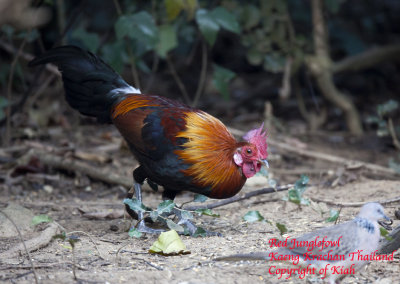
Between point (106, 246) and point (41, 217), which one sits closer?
point (41, 217)

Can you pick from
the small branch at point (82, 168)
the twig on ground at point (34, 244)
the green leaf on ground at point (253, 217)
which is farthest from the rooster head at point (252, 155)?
the small branch at point (82, 168)

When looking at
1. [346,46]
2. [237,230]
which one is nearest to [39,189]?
[237,230]

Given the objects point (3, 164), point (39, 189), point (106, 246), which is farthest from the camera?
point (3, 164)

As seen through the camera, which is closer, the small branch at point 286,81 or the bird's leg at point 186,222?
the bird's leg at point 186,222

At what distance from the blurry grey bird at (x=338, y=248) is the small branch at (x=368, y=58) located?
5651 millimetres

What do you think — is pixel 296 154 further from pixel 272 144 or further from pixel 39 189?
pixel 39 189

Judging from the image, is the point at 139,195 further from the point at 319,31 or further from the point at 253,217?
the point at 319,31

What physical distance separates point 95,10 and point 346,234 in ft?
27.8

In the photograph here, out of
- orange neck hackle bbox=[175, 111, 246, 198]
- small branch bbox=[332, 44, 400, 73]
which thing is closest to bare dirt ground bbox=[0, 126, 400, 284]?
orange neck hackle bbox=[175, 111, 246, 198]

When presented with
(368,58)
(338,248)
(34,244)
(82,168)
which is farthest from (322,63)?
(34,244)

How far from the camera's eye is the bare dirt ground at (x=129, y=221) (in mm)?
3342

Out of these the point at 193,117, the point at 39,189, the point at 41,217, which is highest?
the point at 193,117

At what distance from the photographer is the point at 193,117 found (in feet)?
14.8

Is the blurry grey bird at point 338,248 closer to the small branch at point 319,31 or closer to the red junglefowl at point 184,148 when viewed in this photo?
the red junglefowl at point 184,148
